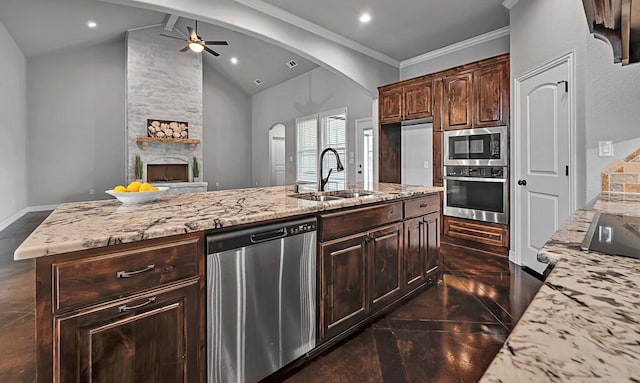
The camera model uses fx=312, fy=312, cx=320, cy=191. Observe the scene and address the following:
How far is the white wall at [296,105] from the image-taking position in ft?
21.6

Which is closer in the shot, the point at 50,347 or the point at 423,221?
the point at 50,347

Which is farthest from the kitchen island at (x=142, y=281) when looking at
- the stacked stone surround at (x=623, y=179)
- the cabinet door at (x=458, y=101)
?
the cabinet door at (x=458, y=101)

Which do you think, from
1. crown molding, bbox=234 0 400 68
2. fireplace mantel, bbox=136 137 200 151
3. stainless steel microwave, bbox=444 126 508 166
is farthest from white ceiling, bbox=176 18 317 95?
stainless steel microwave, bbox=444 126 508 166

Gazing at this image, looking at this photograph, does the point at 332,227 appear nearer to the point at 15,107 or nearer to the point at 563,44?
the point at 563,44

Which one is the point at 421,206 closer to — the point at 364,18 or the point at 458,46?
the point at 364,18

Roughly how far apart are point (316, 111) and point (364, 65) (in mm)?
2426

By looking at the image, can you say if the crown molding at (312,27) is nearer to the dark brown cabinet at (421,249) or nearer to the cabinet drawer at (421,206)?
the cabinet drawer at (421,206)

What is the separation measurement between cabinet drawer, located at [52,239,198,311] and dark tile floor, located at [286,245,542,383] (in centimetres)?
91

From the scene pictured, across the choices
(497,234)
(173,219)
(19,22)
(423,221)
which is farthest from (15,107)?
(497,234)

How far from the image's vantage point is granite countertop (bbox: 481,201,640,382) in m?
0.37

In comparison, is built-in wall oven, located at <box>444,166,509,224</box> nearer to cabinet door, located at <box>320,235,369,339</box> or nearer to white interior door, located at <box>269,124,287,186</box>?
cabinet door, located at <box>320,235,369,339</box>

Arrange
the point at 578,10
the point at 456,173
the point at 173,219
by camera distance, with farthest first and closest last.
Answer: the point at 456,173 < the point at 578,10 < the point at 173,219

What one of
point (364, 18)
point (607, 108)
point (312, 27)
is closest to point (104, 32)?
point (312, 27)

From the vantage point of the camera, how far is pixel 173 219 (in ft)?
4.57
